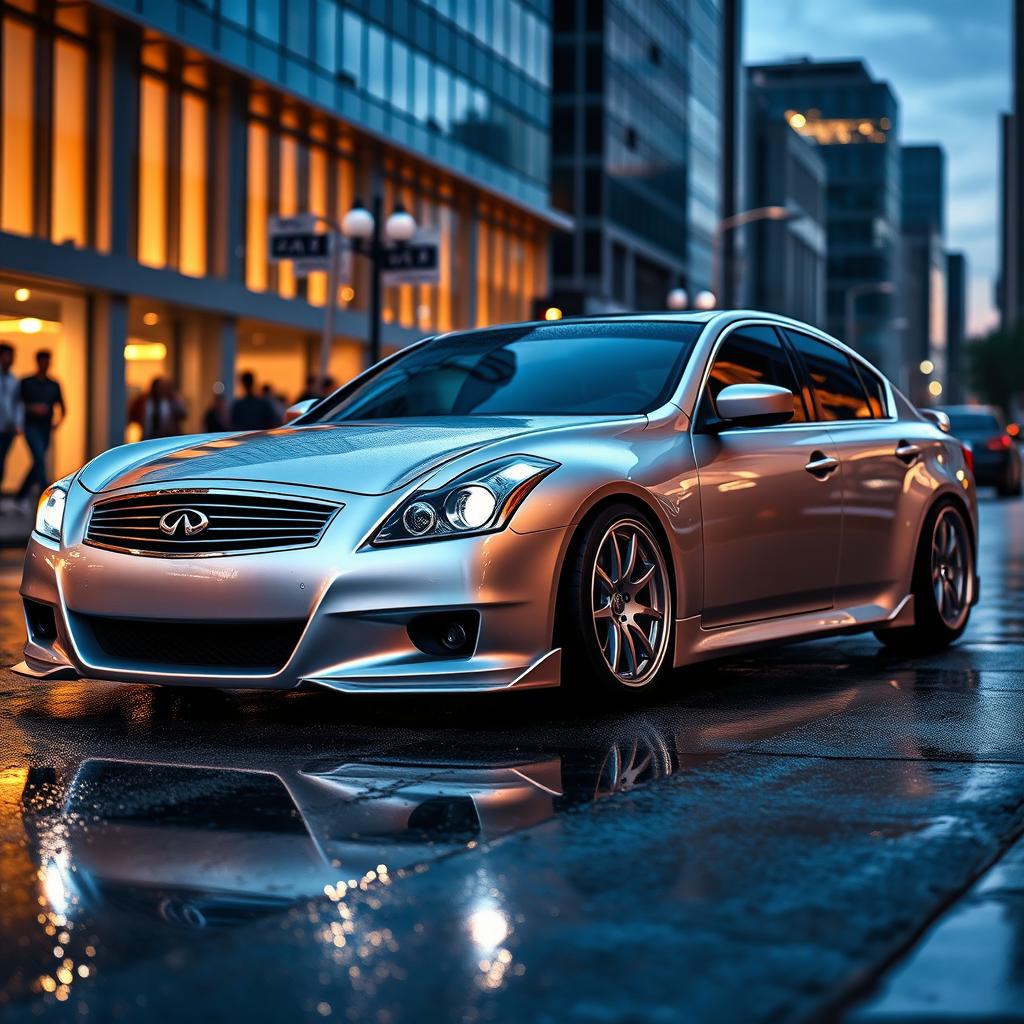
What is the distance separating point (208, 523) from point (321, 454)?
0.53 metres

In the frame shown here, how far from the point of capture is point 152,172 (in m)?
29.4

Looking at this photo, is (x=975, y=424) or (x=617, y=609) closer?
(x=617, y=609)

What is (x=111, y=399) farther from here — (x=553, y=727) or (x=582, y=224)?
(x=582, y=224)

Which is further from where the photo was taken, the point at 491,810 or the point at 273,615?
the point at 273,615

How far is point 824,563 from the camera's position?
7785mm

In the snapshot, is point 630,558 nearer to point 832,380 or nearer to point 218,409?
point 832,380

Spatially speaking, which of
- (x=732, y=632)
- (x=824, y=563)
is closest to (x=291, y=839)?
(x=732, y=632)

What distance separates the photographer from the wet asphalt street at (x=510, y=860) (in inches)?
124

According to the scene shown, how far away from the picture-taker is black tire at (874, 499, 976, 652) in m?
8.61

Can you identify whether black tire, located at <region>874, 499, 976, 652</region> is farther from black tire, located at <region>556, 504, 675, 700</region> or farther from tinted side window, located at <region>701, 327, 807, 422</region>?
black tire, located at <region>556, 504, 675, 700</region>

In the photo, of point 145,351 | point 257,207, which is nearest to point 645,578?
point 145,351

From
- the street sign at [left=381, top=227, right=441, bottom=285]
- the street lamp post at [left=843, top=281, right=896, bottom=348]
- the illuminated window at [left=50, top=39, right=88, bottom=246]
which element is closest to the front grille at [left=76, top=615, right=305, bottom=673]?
the street sign at [left=381, top=227, right=441, bottom=285]

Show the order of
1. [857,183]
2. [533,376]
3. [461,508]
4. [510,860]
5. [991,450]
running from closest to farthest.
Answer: [510,860], [461,508], [533,376], [991,450], [857,183]

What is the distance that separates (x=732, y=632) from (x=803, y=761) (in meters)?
1.72
